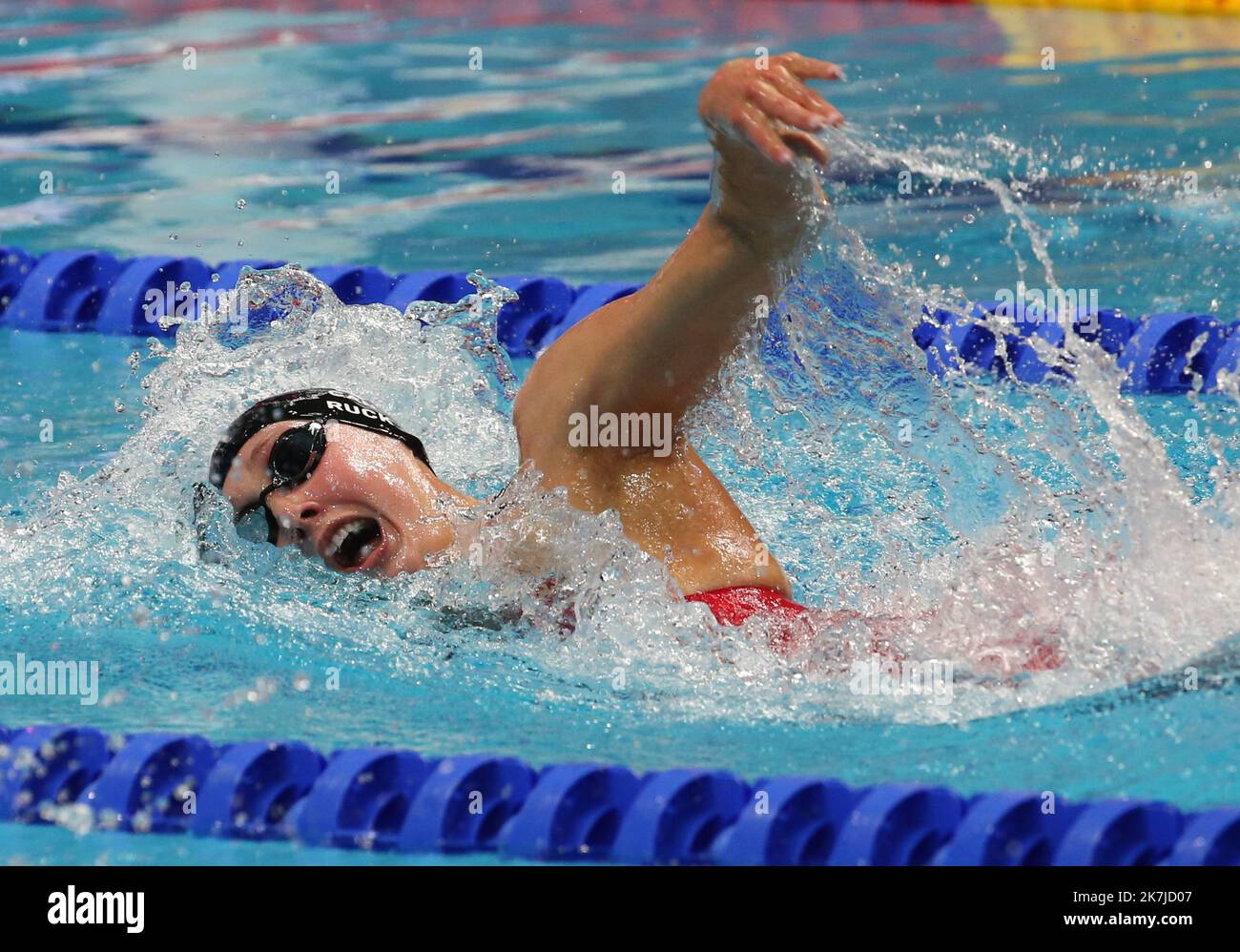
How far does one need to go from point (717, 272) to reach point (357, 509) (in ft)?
2.25

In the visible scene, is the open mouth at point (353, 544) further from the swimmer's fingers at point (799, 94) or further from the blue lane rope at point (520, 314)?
the blue lane rope at point (520, 314)

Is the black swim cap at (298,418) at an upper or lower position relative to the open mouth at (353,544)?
upper

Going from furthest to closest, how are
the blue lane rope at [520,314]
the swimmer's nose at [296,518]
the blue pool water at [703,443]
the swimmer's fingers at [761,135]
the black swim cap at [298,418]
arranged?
the blue lane rope at [520,314] < the black swim cap at [298,418] < the swimmer's nose at [296,518] < the blue pool water at [703,443] < the swimmer's fingers at [761,135]

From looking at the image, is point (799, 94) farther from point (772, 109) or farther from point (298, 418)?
point (298, 418)

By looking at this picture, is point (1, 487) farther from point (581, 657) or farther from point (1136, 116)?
point (1136, 116)

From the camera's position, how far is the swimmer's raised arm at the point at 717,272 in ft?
6.93

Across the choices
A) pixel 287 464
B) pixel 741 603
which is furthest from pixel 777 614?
pixel 287 464

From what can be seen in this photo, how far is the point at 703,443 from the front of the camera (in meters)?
A: 3.36

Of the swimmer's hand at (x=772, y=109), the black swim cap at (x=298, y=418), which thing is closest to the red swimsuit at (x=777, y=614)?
the black swim cap at (x=298, y=418)

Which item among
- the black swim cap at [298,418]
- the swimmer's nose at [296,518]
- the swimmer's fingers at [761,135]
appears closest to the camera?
the swimmer's fingers at [761,135]

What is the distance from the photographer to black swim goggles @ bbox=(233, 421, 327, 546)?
2.69 metres

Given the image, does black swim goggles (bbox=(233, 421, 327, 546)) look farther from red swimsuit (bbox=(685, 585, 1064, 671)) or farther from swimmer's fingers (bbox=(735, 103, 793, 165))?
swimmer's fingers (bbox=(735, 103, 793, 165))

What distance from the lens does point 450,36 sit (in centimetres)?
872

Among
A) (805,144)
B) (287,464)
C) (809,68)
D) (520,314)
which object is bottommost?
(287,464)
